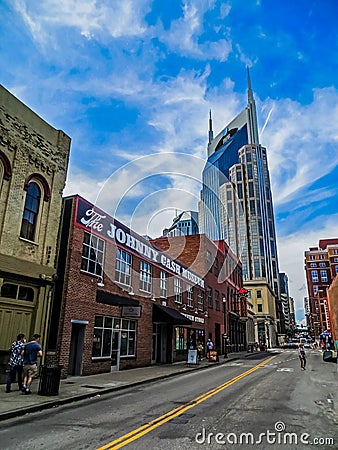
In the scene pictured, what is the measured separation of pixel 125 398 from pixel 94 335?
20.3ft

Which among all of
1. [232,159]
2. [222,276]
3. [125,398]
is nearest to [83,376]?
[125,398]

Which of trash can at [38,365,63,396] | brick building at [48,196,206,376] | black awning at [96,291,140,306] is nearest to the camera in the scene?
trash can at [38,365,63,396]

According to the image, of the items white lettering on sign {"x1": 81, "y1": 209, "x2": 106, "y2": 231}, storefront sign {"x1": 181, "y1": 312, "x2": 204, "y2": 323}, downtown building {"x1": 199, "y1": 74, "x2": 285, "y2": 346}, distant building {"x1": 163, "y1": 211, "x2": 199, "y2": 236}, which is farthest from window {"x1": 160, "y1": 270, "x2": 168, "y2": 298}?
downtown building {"x1": 199, "y1": 74, "x2": 285, "y2": 346}

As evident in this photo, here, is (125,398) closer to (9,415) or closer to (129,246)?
(9,415)

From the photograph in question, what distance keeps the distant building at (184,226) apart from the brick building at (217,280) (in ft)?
11.7

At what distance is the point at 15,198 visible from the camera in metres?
12.9

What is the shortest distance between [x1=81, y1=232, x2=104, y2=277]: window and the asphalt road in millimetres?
6673

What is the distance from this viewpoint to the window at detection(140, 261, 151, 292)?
72.3 feet

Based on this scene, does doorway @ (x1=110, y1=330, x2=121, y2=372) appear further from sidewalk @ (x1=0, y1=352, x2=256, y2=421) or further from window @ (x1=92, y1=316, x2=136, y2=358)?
sidewalk @ (x1=0, y1=352, x2=256, y2=421)

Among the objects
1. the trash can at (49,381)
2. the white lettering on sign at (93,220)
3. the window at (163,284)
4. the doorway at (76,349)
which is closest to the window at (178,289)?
the window at (163,284)

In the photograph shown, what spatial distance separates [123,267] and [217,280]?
22.9 metres

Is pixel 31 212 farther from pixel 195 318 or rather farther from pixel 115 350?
pixel 195 318

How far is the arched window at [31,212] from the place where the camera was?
44.1 feet

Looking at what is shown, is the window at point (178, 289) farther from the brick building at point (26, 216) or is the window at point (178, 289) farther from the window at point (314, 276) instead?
the window at point (314, 276)
